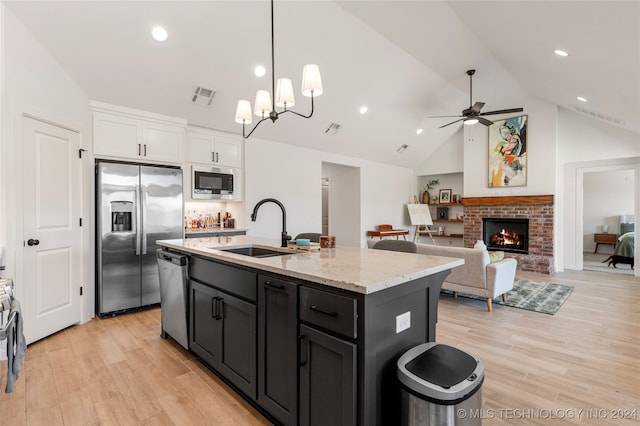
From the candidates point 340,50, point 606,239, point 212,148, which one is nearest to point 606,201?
point 606,239

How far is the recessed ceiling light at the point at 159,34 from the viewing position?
320 cm

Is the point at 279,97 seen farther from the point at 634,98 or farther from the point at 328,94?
the point at 634,98

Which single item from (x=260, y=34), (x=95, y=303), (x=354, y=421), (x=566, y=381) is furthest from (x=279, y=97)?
(x=95, y=303)

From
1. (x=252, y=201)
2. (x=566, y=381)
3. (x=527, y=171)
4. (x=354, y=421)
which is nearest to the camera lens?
(x=354, y=421)

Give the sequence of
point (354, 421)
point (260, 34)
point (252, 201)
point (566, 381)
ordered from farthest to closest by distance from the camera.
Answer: point (252, 201) < point (260, 34) < point (566, 381) < point (354, 421)

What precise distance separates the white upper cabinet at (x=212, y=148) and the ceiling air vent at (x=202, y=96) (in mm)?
528

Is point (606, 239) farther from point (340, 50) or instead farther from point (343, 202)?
point (340, 50)

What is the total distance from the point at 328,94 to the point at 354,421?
14.9ft

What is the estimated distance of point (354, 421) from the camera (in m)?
1.36

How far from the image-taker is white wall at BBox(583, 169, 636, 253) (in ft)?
24.8

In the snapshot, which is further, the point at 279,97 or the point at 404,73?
the point at 404,73

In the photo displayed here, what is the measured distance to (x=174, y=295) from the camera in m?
2.80

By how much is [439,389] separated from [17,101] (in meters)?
3.93

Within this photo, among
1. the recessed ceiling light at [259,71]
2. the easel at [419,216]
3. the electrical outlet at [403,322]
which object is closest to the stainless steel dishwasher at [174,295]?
the electrical outlet at [403,322]
